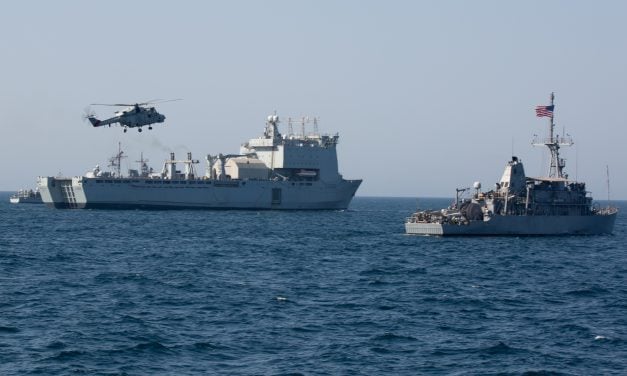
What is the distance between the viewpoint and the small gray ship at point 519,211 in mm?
66562

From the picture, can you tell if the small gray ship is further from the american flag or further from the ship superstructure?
the ship superstructure

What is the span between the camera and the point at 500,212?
6712 centimetres

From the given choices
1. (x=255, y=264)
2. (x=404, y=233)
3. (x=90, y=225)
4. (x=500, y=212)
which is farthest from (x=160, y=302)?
(x=90, y=225)

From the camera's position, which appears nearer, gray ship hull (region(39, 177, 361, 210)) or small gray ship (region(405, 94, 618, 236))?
small gray ship (region(405, 94, 618, 236))

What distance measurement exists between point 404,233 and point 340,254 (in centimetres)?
2105

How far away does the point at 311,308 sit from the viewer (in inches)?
1330

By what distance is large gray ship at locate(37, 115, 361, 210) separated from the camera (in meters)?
112

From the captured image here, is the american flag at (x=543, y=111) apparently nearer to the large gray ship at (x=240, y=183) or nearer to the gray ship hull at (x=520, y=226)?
the gray ship hull at (x=520, y=226)

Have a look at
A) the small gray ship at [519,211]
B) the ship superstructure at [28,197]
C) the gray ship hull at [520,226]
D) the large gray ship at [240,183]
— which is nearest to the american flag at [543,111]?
the small gray ship at [519,211]

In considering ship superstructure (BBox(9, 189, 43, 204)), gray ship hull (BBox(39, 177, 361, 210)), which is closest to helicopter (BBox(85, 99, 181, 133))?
gray ship hull (BBox(39, 177, 361, 210))

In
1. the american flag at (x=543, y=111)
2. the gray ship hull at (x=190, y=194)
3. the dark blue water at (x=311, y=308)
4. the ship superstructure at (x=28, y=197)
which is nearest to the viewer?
the dark blue water at (x=311, y=308)

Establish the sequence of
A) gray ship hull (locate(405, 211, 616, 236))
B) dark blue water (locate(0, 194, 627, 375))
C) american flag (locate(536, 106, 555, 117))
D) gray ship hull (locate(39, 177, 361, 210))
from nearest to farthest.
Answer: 1. dark blue water (locate(0, 194, 627, 375))
2. gray ship hull (locate(405, 211, 616, 236))
3. american flag (locate(536, 106, 555, 117))
4. gray ship hull (locate(39, 177, 361, 210))

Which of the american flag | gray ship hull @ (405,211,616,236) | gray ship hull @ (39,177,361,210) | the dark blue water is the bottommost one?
the dark blue water

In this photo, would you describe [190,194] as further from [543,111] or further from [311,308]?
[311,308]
